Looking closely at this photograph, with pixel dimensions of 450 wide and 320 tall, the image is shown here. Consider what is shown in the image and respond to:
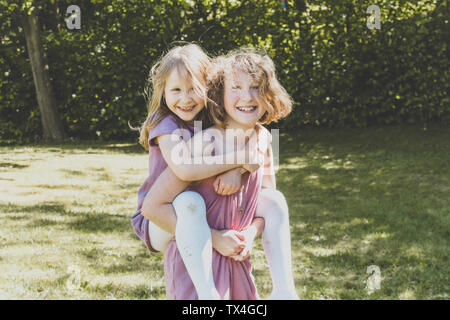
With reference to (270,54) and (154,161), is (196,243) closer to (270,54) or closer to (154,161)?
(154,161)

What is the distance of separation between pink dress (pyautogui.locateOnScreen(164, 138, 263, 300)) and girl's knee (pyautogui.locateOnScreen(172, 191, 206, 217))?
13cm

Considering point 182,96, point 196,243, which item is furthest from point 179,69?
point 196,243

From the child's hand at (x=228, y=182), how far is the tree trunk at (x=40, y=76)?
9.27 m

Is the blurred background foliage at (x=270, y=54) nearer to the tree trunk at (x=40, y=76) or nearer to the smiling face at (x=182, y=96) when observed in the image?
the tree trunk at (x=40, y=76)

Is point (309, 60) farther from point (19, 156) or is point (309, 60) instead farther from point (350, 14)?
point (19, 156)

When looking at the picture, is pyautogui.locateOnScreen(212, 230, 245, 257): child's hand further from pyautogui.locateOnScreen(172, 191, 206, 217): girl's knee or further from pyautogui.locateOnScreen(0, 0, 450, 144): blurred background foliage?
pyautogui.locateOnScreen(0, 0, 450, 144): blurred background foliage

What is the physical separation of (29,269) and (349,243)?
281cm

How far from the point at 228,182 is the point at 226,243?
0.82 feet

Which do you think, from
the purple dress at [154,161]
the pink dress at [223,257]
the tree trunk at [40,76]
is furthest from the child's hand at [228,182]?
the tree trunk at [40,76]

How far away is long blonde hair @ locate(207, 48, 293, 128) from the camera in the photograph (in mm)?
2428

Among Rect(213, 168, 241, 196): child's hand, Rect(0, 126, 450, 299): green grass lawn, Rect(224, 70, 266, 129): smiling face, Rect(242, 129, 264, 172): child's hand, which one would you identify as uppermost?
Rect(224, 70, 266, 129): smiling face

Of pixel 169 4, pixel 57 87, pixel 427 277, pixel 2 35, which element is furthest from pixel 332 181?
pixel 2 35

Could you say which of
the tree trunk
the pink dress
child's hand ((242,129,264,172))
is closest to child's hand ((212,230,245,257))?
the pink dress

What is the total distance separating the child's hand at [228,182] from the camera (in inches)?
90.8
